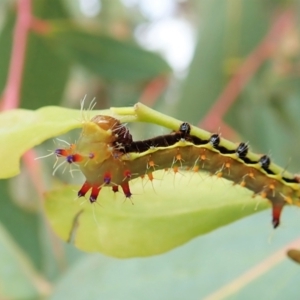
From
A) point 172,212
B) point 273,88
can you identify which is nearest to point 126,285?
point 172,212

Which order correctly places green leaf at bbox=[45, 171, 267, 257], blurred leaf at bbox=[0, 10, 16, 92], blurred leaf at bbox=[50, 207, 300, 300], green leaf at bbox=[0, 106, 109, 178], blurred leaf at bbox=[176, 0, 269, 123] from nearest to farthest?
green leaf at bbox=[0, 106, 109, 178], green leaf at bbox=[45, 171, 267, 257], blurred leaf at bbox=[50, 207, 300, 300], blurred leaf at bbox=[0, 10, 16, 92], blurred leaf at bbox=[176, 0, 269, 123]

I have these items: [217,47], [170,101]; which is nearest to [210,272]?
[217,47]

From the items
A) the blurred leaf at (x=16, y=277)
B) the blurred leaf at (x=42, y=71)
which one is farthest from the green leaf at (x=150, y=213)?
the blurred leaf at (x=42, y=71)

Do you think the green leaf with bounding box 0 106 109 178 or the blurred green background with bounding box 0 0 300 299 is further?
the blurred green background with bounding box 0 0 300 299

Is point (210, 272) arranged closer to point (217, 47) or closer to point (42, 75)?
point (42, 75)

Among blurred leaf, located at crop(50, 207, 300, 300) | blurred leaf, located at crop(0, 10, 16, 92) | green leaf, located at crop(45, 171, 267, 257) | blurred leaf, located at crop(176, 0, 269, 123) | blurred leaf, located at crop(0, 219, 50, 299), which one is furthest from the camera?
blurred leaf, located at crop(176, 0, 269, 123)

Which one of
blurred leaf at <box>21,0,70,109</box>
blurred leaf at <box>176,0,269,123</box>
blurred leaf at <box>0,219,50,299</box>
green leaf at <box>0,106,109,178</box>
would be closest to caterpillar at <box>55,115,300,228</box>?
green leaf at <box>0,106,109,178</box>

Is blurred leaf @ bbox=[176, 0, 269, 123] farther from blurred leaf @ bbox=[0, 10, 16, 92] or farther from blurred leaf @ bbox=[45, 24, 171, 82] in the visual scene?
blurred leaf @ bbox=[0, 10, 16, 92]
